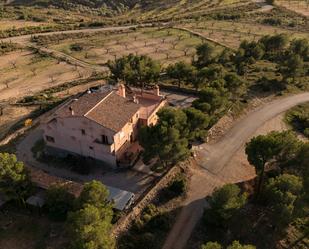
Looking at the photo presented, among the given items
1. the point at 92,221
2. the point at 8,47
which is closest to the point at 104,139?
the point at 92,221

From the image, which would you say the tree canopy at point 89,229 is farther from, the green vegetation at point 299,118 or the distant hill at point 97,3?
the distant hill at point 97,3

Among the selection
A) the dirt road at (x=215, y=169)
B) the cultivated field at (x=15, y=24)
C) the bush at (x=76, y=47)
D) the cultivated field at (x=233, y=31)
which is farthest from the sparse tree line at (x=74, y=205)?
the cultivated field at (x=15, y=24)

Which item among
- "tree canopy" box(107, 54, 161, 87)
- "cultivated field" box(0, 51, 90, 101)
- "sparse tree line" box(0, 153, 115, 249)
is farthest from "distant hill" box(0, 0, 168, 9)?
"sparse tree line" box(0, 153, 115, 249)

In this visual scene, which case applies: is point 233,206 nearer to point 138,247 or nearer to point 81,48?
point 138,247

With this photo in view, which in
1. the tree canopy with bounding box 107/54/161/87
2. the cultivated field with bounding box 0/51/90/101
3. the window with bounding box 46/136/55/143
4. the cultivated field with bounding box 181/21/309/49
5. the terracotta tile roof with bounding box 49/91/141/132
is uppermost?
the terracotta tile roof with bounding box 49/91/141/132

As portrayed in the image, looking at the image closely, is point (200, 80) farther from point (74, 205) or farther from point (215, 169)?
point (74, 205)

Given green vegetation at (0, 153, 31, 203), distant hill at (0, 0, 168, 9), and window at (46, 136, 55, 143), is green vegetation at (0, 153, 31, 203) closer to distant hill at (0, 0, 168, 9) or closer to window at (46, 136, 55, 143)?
window at (46, 136, 55, 143)
